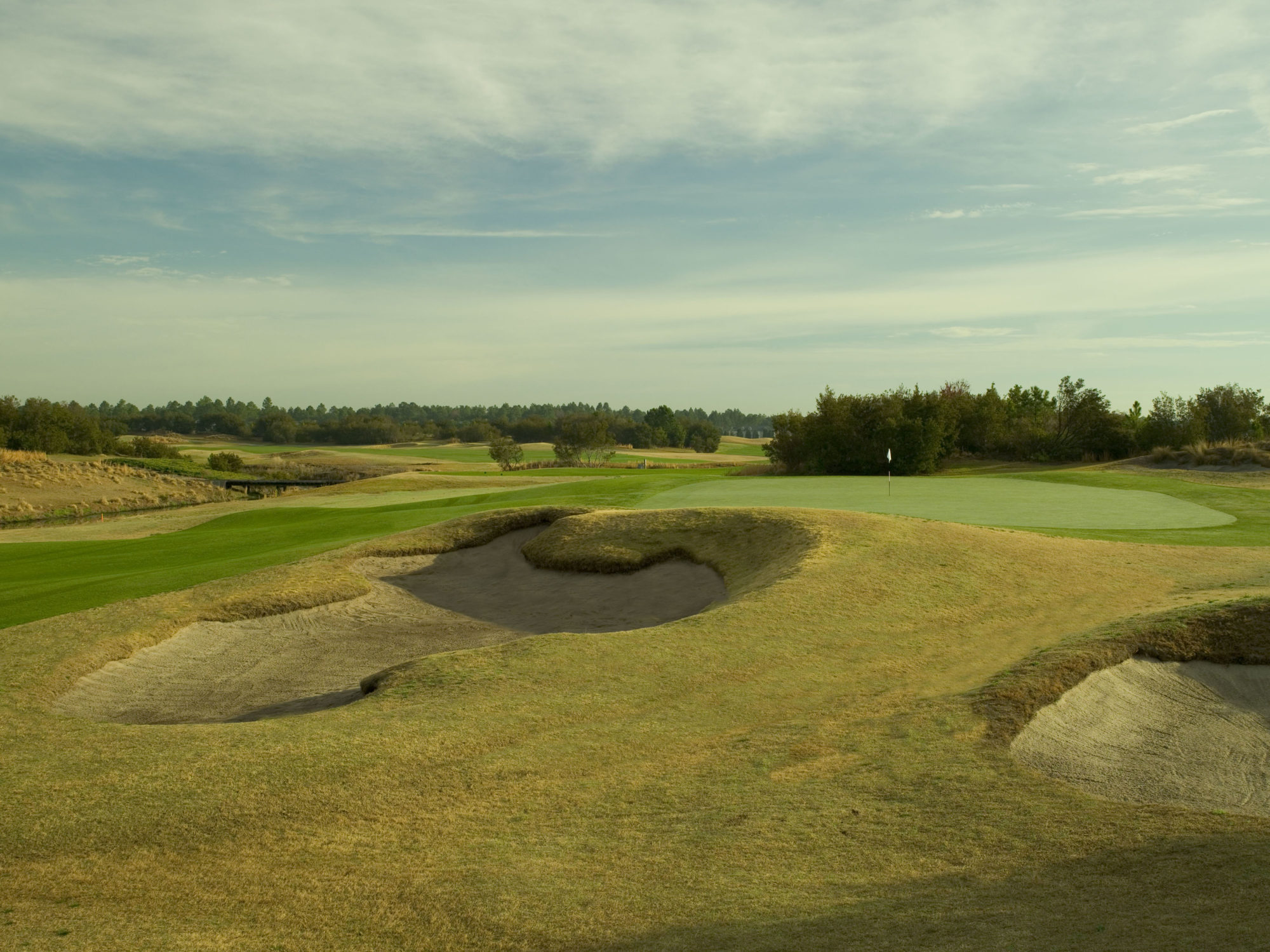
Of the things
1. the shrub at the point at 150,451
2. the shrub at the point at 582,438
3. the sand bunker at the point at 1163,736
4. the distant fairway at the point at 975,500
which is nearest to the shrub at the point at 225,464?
the shrub at the point at 150,451

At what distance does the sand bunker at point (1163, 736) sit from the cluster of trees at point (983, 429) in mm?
35287

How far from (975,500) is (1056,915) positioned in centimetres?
2449

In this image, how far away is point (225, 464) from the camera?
92688 mm

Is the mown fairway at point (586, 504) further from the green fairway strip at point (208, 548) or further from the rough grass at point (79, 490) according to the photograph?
the rough grass at point (79, 490)

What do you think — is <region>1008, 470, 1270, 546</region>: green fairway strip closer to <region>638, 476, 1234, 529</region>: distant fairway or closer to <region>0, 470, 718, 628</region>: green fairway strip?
<region>638, 476, 1234, 529</region>: distant fairway

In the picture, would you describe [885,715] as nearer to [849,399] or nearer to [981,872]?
[981,872]

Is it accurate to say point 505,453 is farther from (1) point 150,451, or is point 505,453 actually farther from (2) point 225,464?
(1) point 150,451

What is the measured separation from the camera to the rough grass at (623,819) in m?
5.48

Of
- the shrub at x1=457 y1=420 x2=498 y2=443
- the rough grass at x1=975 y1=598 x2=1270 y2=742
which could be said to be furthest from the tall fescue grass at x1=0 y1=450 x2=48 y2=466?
the shrub at x1=457 y1=420 x2=498 y2=443

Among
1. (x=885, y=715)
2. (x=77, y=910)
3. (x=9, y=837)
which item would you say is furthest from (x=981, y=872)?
(x=9, y=837)

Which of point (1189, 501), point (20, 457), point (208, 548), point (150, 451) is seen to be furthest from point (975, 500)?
point (150, 451)

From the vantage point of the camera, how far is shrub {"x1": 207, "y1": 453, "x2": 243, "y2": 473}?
9088 centimetres

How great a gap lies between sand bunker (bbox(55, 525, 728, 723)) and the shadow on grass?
7.55 m

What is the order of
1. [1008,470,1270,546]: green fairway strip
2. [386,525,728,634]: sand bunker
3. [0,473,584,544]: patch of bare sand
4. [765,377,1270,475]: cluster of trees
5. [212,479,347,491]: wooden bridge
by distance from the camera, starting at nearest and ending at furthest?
[386,525,728,634]: sand bunker → [1008,470,1270,546]: green fairway strip → [0,473,584,544]: patch of bare sand → [765,377,1270,475]: cluster of trees → [212,479,347,491]: wooden bridge
